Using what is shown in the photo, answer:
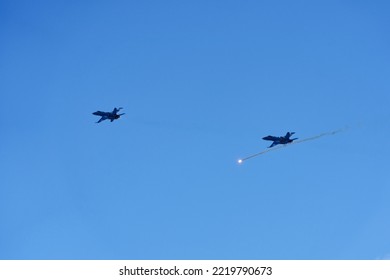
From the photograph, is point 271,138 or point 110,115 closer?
point 271,138

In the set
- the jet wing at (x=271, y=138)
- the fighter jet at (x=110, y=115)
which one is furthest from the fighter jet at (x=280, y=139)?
→ the fighter jet at (x=110, y=115)

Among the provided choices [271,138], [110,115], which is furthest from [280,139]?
[110,115]

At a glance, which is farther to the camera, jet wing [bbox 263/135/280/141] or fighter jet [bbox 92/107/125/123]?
fighter jet [bbox 92/107/125/123]

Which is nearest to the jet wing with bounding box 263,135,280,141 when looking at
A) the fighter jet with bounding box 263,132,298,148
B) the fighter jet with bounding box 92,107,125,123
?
the fighter jet with bounding box 263,132,298,148

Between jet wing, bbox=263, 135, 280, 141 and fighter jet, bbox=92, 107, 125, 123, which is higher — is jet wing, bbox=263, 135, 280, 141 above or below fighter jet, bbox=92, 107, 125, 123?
below

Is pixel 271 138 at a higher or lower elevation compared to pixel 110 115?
lower

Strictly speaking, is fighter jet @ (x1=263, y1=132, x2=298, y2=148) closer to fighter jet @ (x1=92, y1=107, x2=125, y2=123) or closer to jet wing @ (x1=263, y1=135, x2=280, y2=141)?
jet wing @ (x1=263, y1=135, x2=280, y2=141)

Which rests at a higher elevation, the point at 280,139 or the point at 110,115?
the point at 110,115

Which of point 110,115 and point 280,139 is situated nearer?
point 280,139

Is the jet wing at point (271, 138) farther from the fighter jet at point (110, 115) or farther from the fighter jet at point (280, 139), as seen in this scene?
the fighter jet at point (110, 115)

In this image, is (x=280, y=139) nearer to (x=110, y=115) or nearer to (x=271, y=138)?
(x=271, y=138)
